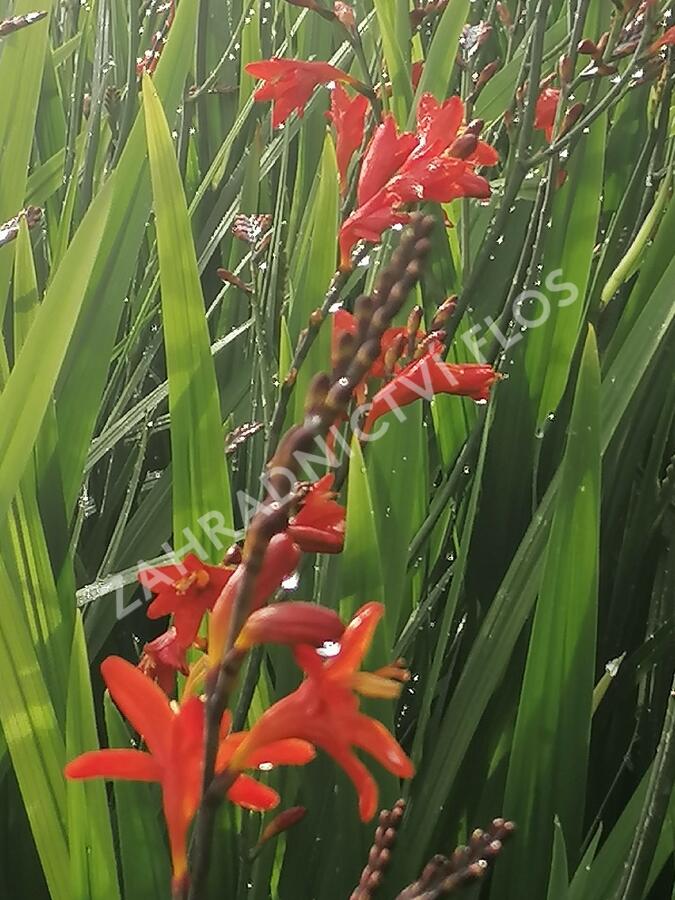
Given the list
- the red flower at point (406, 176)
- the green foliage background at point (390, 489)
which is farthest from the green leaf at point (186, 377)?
the red flower at point (406, 176)

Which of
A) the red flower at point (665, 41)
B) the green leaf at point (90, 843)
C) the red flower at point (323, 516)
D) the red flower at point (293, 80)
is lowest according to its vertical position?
the green leaf at point (90, 843)

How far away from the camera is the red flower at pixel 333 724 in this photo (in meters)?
0.33

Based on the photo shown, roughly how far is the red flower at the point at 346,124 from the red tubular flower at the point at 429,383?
26 cm

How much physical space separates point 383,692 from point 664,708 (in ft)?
1.55

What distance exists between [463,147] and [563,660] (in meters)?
0.33

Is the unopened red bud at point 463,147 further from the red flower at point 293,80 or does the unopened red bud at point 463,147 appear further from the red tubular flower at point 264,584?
the red tubular flower at point 264,584

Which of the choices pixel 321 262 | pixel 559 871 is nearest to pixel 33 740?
pixel 559 871

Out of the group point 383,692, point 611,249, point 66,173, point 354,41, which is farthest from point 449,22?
point 383,692

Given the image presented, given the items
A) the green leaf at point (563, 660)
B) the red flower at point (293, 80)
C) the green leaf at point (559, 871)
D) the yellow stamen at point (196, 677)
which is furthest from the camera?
the red flower at point (293, 80)

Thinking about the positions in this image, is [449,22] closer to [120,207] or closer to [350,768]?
[120,207]

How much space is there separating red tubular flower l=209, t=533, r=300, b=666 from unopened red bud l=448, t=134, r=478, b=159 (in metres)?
0.39

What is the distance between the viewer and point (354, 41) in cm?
78

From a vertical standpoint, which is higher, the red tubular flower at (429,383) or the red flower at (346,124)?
the red flower at (346,124)

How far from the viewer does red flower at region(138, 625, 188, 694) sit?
18.9 inches
